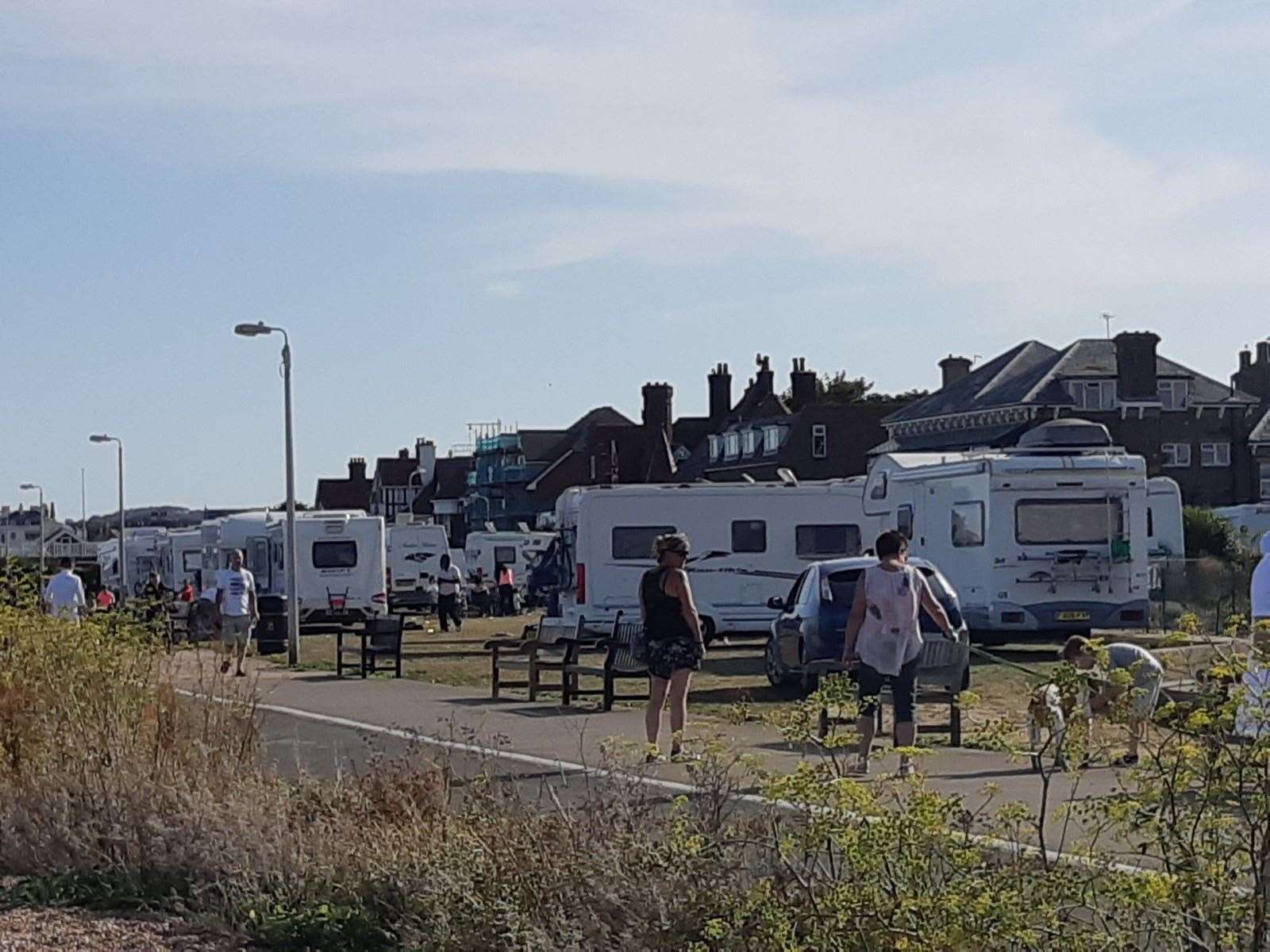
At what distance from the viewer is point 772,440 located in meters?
80.8

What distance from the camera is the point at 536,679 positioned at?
67.2 ft

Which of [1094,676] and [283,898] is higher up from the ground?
[1094,676]

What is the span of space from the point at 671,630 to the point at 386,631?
468 inches

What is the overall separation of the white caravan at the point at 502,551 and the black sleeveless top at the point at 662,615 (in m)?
46.8

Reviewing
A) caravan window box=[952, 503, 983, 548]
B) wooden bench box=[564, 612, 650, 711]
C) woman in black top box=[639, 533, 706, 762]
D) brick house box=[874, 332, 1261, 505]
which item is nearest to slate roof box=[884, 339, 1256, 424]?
brick house box=[874, 332, 1261, 505]

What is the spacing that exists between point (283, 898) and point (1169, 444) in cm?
6433

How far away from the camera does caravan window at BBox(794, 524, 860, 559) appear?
32875 mm

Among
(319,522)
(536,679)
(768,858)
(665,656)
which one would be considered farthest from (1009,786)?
(319,522)

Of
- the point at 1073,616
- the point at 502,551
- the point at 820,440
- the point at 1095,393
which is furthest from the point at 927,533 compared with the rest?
the point at 820,440

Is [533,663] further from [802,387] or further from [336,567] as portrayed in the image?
[802,387]

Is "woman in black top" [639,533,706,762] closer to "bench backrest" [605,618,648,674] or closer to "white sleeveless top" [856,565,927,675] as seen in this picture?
"white sleeveless top" [856,565,927,675]

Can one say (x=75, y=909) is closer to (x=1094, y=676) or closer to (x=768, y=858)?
(x=768, y=858)

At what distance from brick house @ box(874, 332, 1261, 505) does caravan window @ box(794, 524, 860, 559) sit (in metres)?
32.3

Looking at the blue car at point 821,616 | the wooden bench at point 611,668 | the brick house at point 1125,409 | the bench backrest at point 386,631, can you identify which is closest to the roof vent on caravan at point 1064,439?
the blue car at point 821,616
